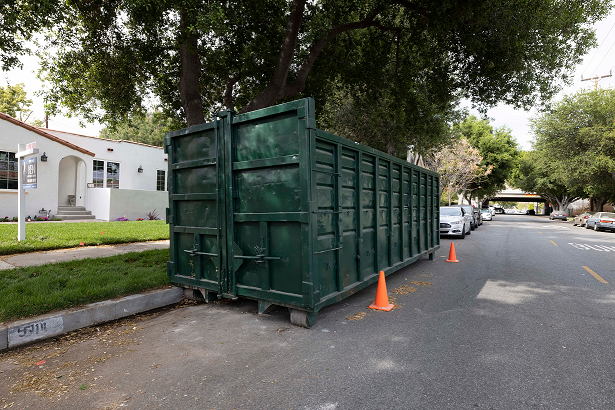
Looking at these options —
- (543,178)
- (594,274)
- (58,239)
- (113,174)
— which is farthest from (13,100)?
(543,178)

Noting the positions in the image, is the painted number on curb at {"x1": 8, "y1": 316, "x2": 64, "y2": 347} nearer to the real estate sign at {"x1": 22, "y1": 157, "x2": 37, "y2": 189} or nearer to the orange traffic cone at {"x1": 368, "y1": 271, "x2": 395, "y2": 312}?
the orange traffic cone at {"x1": 368, "y1": 271, "x2": 395, "y2": 312}

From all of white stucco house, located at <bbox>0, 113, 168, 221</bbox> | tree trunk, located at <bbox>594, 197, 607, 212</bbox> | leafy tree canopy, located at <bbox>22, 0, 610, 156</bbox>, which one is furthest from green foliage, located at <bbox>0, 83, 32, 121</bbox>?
tree trunk, located at <bbox>594, 197, 607, 212</bbox>

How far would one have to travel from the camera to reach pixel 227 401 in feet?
9.09

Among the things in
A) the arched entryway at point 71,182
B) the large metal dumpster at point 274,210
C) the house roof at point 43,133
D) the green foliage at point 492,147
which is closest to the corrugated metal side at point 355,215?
the large metal dumpster at point 274,210

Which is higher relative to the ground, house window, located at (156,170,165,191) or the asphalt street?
house window, located at (156,170,165,191)

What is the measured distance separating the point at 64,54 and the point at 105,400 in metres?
10.2

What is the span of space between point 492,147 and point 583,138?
12.8m

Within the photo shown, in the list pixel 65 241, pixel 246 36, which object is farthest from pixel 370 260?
pixel 65 241

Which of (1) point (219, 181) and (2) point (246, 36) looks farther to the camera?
(2) point (246, 36)

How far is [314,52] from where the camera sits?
9328mm

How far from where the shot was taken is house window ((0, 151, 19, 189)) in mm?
15273

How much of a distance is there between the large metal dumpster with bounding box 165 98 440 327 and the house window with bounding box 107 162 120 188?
17212 mm

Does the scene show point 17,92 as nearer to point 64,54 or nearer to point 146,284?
point 64,54

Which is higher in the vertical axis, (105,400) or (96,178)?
(96,178)
